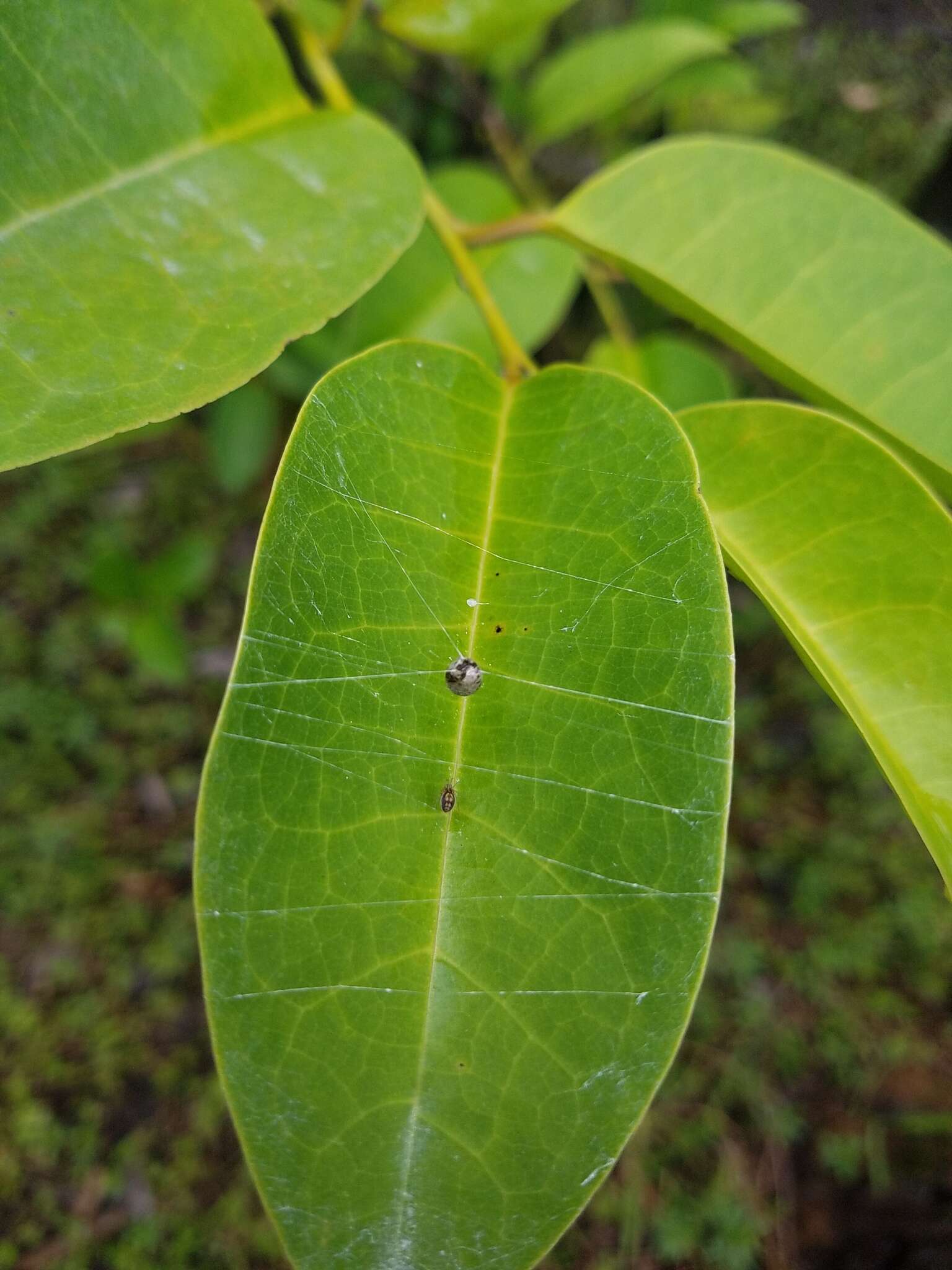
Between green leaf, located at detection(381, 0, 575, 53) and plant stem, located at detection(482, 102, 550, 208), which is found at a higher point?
plant stem, located at detection(482, 102, 550, 208)

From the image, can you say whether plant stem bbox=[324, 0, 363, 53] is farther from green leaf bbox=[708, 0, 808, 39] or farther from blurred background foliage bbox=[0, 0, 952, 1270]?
green leaf bbox=[708, 0, 808, 39]

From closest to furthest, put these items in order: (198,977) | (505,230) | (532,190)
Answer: (505,230) < (532,190) < (198,977)

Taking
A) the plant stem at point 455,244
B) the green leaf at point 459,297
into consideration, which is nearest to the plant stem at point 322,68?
the plant stem at point 455,244

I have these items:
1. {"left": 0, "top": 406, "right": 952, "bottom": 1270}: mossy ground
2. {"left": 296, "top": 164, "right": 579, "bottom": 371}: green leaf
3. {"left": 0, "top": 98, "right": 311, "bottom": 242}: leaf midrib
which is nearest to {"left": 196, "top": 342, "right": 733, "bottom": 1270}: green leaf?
{"left": 0, "top": 98, "right": 311, "bottom": 242}: leaf midrib

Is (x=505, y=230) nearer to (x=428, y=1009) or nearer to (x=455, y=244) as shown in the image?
(x=455, y=244)

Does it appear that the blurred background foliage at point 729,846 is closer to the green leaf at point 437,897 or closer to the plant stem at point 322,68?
→ the plant stem at point 322,68

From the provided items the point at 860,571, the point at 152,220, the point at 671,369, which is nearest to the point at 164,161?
the point at 152,220
